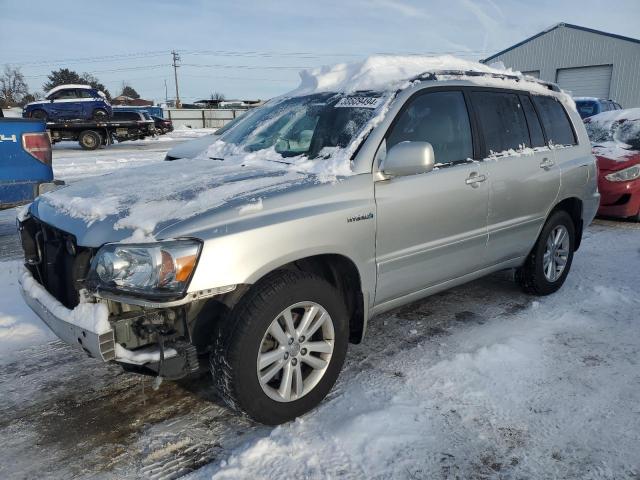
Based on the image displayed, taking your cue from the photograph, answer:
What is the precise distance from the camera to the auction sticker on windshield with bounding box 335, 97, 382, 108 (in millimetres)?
3275

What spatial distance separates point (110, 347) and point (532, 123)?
11.9 ft

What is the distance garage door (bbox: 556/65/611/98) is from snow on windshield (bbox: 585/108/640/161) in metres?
21.0

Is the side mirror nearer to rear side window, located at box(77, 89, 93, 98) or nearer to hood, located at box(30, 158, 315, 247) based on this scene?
hood, located at box(30, 158, 315, 247)

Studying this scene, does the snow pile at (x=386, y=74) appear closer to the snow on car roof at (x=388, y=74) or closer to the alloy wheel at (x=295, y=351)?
the snow on car roof at (x=388, y=74)

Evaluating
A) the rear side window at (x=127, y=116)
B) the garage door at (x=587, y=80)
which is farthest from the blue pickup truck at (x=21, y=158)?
the garage door at (x=587, y=80)

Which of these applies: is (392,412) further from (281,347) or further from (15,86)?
(15,86)

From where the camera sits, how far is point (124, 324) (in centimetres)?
232

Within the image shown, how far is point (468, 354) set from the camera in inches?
136

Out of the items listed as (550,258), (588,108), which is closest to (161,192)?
(550,258)

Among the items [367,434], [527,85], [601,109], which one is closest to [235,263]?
[367,434]

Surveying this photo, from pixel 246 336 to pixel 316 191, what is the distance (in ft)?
2.79

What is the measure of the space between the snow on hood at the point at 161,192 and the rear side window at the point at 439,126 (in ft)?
2.59

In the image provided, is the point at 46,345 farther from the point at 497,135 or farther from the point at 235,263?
the point at 497,135

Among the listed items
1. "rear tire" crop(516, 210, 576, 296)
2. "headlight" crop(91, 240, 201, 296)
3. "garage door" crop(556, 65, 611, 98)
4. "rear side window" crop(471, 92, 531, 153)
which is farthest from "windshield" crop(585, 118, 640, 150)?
"garage door" crop(556, 65, 611, 98)
